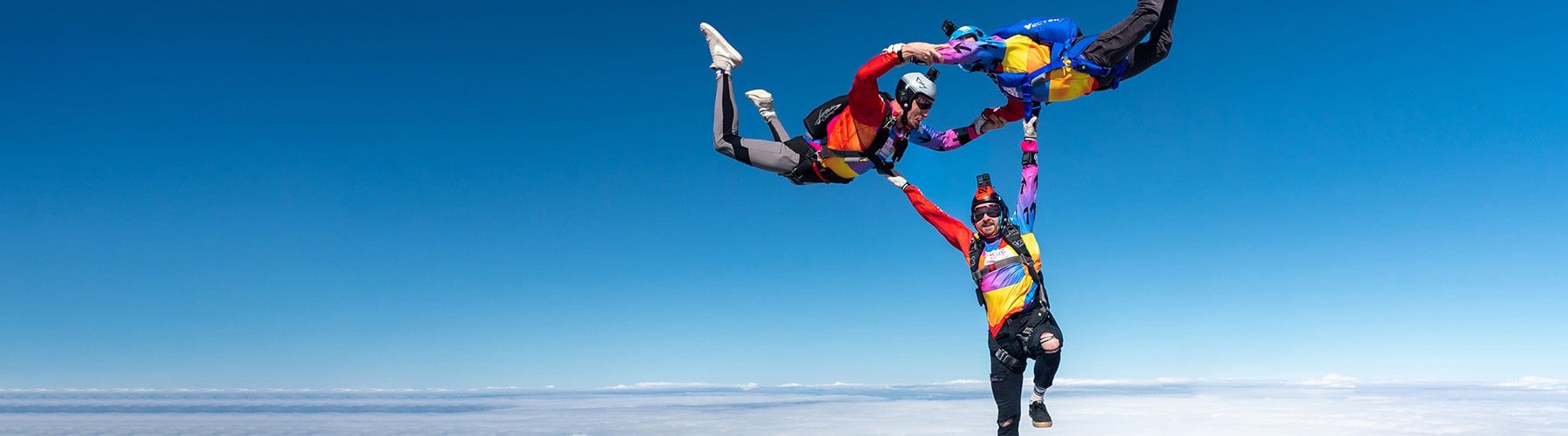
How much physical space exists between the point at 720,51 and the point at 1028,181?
2.85 meters

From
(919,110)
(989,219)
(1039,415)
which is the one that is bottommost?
(1039,415)

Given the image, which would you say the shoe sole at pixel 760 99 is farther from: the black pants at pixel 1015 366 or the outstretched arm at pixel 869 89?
the black pants at pixel 1015 366

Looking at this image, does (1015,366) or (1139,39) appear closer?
(1139,39)

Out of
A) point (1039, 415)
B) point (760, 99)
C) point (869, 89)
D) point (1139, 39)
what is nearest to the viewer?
point (1139, 39)

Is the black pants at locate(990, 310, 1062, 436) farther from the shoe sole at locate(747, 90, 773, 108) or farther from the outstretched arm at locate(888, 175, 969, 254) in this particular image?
the shoe sole at locate(747, 90, 773, 108)

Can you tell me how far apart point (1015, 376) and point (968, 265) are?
1.03m

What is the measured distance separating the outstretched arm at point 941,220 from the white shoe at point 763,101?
1354mm

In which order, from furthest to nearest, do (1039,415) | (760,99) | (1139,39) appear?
1. (760,99)
2. (1039,415)
3. (1139,39)

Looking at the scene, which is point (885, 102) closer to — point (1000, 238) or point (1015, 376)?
point (1000, 238)

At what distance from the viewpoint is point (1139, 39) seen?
7.36 meters

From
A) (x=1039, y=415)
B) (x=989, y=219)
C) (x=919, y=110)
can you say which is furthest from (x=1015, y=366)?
(x=919, y=110)

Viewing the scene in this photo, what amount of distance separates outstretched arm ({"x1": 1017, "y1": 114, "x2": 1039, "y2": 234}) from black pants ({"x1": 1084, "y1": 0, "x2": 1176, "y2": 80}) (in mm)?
871

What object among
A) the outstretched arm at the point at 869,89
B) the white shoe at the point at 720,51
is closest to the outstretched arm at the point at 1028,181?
the outstretched arm at the point at 869,89

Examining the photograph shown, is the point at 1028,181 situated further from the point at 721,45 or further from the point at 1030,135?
the point at 721,45
